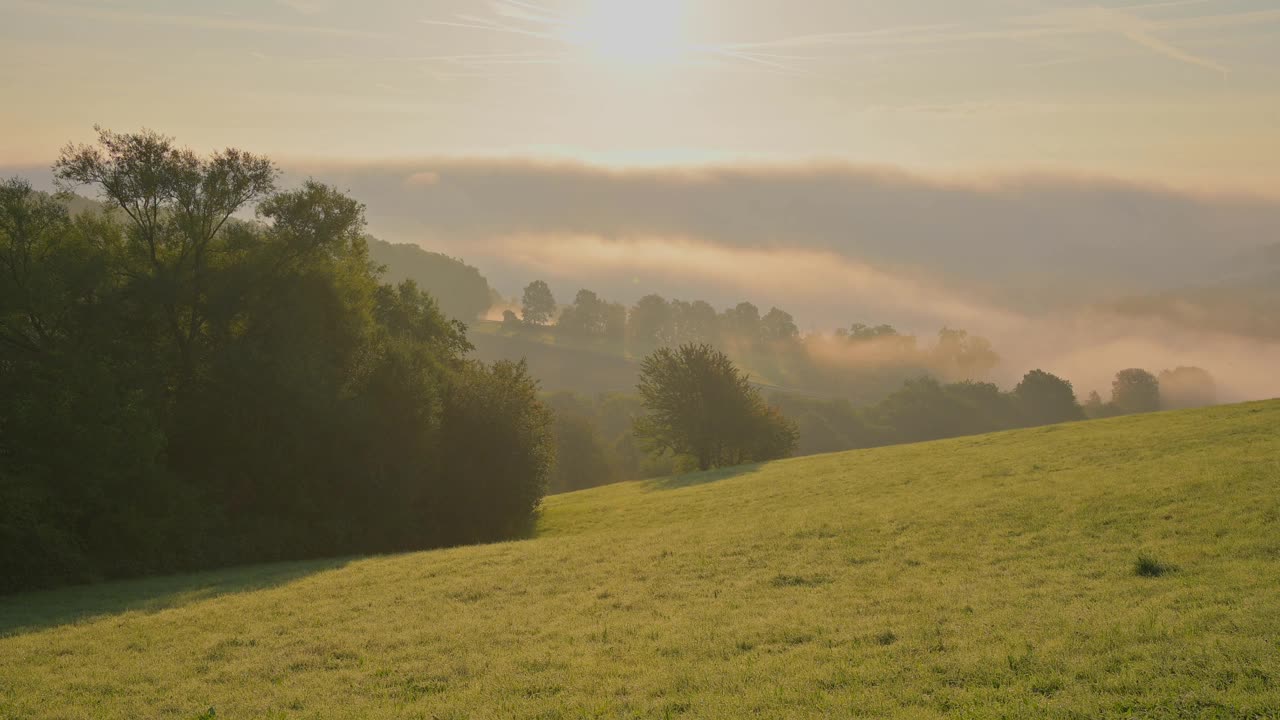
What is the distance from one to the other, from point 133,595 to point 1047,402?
17374cm

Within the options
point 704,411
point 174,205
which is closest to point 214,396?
point 174,205

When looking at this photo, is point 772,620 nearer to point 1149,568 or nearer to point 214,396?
point 1149,568

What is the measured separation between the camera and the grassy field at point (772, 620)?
12.7m

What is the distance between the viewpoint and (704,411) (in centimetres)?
7781

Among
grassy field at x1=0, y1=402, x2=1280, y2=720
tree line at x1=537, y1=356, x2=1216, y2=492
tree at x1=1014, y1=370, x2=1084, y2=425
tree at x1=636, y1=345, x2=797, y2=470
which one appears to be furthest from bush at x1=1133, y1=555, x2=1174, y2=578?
tree at x1=1014, y1=370, x2=1084, y2=425

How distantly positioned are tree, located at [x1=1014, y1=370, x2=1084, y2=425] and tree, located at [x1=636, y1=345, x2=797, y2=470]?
10910 cm

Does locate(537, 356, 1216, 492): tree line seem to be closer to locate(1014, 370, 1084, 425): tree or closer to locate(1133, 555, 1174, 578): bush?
locate(1014, 370, 1084, 425): tree

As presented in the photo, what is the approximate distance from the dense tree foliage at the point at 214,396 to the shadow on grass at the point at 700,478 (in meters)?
11.5

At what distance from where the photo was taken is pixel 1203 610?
14.3 m

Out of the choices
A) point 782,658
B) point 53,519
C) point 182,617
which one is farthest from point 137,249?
point 782,658

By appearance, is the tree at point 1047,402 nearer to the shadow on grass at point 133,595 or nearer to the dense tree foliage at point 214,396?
the dense tree foliage at point 214,396

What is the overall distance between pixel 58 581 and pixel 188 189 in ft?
61.2

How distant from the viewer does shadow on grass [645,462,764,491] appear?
177ft

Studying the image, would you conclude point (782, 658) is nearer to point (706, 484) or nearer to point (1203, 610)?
point (1203, 610)
